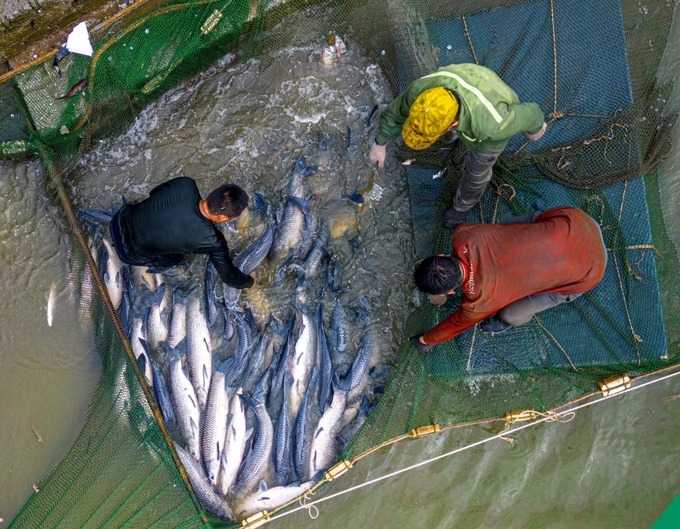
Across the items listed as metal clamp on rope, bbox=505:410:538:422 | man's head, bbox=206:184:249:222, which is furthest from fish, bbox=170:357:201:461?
metal clamp on rope, bbox=505:410:538:422

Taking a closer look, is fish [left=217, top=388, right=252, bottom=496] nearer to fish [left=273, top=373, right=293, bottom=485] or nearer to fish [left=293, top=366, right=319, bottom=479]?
fish [left=273, top=373, right=293, bottom=485]

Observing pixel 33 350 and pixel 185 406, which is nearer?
pixel 185 406

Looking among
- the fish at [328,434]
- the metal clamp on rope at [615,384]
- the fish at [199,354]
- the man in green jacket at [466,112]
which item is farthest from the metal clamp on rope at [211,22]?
the metal clamp on rope at [615,384]

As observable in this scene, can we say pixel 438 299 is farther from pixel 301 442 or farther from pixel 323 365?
pixel 301 442

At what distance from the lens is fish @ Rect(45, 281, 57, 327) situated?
5.57 metres

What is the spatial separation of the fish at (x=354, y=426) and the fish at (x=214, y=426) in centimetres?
139

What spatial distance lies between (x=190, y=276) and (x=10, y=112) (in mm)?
2995

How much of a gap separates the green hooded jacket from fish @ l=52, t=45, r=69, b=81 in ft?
13.2

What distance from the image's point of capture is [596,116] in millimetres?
4852

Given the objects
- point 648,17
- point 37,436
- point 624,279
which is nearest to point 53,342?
point 37,436

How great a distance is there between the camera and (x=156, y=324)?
532 centimetres

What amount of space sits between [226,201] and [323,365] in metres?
2.40

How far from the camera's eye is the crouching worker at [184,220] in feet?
12.8

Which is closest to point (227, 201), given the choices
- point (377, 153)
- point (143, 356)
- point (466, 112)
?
point (377, 153)
